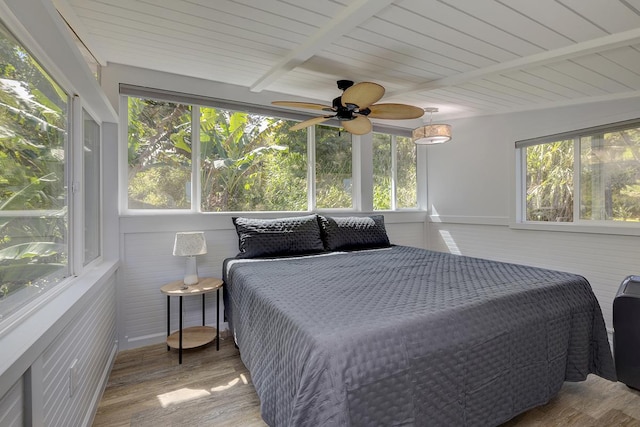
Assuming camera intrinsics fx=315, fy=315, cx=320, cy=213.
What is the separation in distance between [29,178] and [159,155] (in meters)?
1.59

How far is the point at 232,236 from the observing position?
306 centimetres

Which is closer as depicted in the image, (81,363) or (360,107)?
(81,363)

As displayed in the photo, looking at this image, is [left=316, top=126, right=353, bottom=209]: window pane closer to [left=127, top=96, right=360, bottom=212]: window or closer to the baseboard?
[left=127, top=96, right=360, bottom=212]: window

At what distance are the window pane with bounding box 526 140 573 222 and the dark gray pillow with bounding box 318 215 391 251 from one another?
178cm

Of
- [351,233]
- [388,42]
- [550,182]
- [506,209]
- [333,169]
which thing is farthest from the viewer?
[333,169]

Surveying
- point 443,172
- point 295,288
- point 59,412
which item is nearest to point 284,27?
point 295,288

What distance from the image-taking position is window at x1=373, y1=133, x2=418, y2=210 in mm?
4227

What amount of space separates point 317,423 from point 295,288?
766 mm

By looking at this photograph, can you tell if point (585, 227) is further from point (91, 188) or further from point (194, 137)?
point (91, 188)

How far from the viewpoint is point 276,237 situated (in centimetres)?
279

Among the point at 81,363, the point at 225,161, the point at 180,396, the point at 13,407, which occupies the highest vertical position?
the point at 225,161

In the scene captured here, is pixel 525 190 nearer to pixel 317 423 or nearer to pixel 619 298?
pixel 619 298

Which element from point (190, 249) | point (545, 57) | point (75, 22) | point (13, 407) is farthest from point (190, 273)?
point (545, 57)

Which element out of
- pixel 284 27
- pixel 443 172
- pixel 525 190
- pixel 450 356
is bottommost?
pixel 450 356
